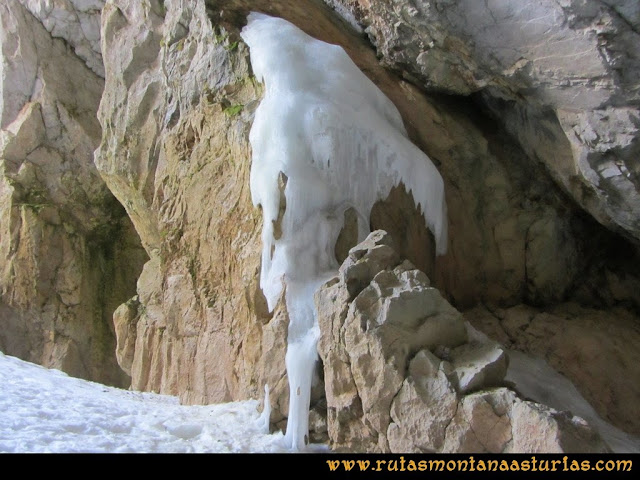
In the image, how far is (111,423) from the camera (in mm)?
5461

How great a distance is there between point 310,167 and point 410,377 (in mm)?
2316

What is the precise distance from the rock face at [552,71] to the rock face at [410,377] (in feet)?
6.76

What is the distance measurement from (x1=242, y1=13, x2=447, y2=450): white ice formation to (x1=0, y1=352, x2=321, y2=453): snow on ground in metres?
0.54

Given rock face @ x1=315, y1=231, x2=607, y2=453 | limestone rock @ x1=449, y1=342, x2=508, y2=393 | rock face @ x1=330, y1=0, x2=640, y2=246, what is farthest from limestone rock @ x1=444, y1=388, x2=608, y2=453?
rock face @ x1=330, y1=0, x2=640, y2=246

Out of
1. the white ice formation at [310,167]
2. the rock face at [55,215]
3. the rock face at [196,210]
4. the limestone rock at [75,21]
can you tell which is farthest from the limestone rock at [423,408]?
the limestone rock at [75,21]

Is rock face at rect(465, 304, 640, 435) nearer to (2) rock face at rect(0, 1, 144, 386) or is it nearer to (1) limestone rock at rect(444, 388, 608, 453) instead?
(1) limestone rock at rect(444, 388, 608, 453)

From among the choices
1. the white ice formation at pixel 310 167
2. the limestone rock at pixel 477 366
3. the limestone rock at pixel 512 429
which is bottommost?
the limestone rock at pixel 512 429

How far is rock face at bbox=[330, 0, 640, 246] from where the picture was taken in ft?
17.6

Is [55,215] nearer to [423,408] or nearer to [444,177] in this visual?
[444,177]

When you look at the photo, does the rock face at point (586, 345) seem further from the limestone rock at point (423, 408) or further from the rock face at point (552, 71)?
the limestone rock at point (423, 408)

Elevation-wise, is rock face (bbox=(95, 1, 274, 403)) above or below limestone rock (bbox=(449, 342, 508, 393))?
above

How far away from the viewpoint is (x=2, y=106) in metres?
14.3

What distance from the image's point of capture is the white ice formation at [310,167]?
19.0 feet
